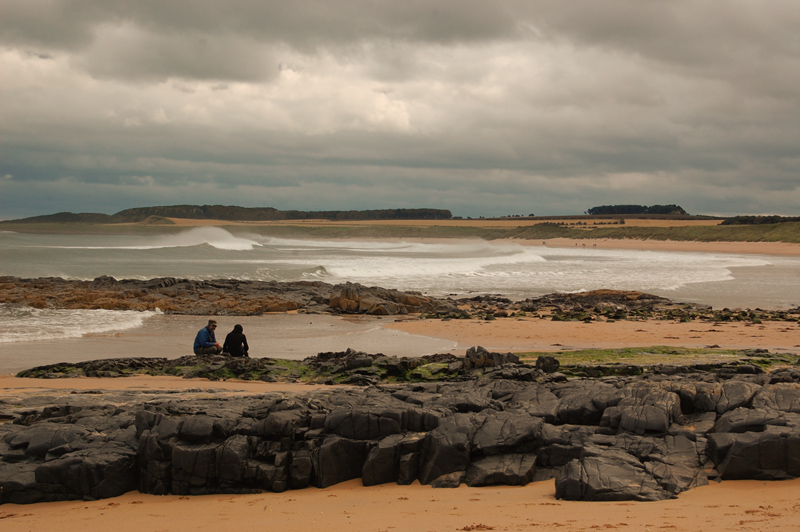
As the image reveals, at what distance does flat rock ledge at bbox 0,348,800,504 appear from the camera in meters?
5.81

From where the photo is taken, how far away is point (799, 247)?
6391cm

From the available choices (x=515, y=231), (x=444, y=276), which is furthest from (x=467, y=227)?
(x=444, y=276)

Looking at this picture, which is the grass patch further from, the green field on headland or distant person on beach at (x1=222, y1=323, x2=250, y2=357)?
the green field on headland

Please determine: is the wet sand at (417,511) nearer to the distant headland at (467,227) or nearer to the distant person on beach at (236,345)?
the distant person on beach at (236,345)

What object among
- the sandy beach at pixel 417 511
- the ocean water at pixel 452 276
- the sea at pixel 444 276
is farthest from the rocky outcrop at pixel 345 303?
the sandy beach at pixel 417 511

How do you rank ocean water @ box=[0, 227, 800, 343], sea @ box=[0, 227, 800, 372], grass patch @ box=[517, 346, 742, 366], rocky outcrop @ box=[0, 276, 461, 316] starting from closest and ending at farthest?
grass patch @ box=[517, 346, 742, 366] < sea @ box=[0, 227, 800, 372] < ocean water @ box=[0, 227, 800, 343] < rocky outcrop @ box=[0, 276, 461, 316]

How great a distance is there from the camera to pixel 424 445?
6.41 meters

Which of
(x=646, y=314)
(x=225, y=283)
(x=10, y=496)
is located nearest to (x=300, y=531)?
(x=10, y=496)

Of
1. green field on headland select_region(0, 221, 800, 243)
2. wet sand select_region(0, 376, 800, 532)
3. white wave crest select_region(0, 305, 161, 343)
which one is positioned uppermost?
A: green field on headland select_region(0, 221, 800, 243)

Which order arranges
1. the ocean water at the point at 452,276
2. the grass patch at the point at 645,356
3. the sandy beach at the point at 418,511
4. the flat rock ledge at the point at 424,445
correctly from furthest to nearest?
1. the ocean water at the point at 452,276
2. the grass patch at the point at 645,356
3. the flat rock ledge at the point at 424,445
4. the sandy beach at the point at 418,511

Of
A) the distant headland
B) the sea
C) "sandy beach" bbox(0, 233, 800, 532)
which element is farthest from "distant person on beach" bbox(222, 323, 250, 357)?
the distant headland

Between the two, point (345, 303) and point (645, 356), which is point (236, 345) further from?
point (345, 303)

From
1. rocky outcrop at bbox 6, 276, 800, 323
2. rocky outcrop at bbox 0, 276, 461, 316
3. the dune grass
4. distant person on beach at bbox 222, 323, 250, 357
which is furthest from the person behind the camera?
the dune grass

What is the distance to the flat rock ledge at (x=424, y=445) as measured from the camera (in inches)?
229
